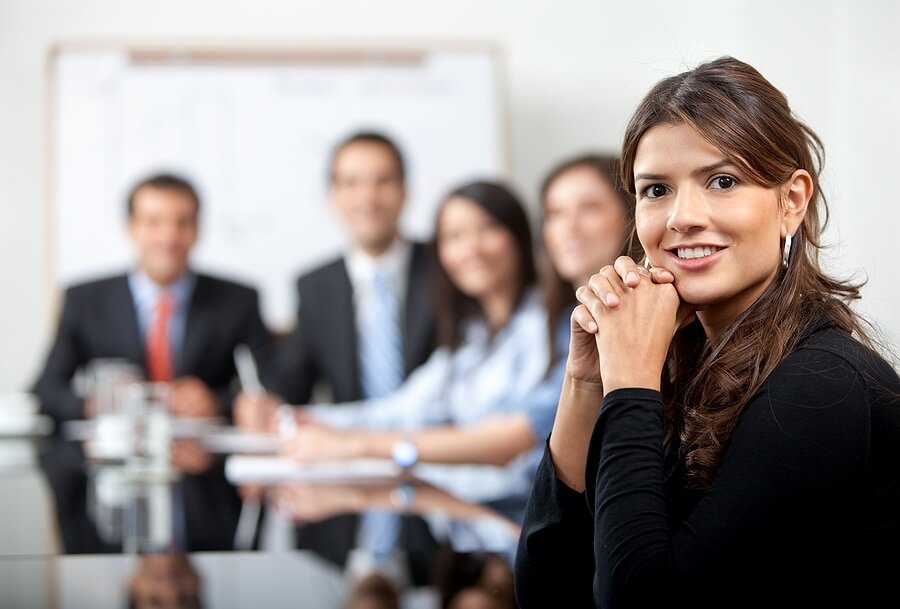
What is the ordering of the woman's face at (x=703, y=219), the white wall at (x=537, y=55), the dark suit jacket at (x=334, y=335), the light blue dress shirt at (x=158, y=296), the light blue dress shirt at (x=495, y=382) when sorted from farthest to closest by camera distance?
the light blue dress shirt at (x=158, y=296) → the dark suit jacket at (x=334, y=335) → the white wall at (x=537, y=55) → the light blue dress shirt at (x=495, y=382) → the woman's face at (x=703, y=219)

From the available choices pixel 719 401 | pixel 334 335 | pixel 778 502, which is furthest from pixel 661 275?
pixel 334 335

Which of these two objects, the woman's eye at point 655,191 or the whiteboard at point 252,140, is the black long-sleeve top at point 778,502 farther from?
the whiteboard at point 252,140

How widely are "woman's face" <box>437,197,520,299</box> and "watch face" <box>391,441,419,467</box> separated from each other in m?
0.86

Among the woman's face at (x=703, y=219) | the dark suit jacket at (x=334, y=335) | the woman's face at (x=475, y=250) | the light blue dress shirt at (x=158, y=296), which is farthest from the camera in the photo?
the light blue dress shirt at (x=158, y=296)

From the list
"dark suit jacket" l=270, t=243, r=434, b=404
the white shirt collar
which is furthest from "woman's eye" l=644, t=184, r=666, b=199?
the white shirt collar

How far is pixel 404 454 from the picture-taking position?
2.81 meters

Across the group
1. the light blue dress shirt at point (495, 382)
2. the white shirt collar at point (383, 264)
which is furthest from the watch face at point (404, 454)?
the white shirt collar at point (383, 264)

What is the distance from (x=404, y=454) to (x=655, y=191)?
6.21ft

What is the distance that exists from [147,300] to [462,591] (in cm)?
362

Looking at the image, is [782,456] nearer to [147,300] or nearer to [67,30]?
[147,300]

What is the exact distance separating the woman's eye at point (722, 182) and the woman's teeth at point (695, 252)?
0.18 feet

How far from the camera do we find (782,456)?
86 centimetres

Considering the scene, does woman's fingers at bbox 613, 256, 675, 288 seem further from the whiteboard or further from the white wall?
the whiteboard

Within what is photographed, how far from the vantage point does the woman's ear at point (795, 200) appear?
3.27ft
